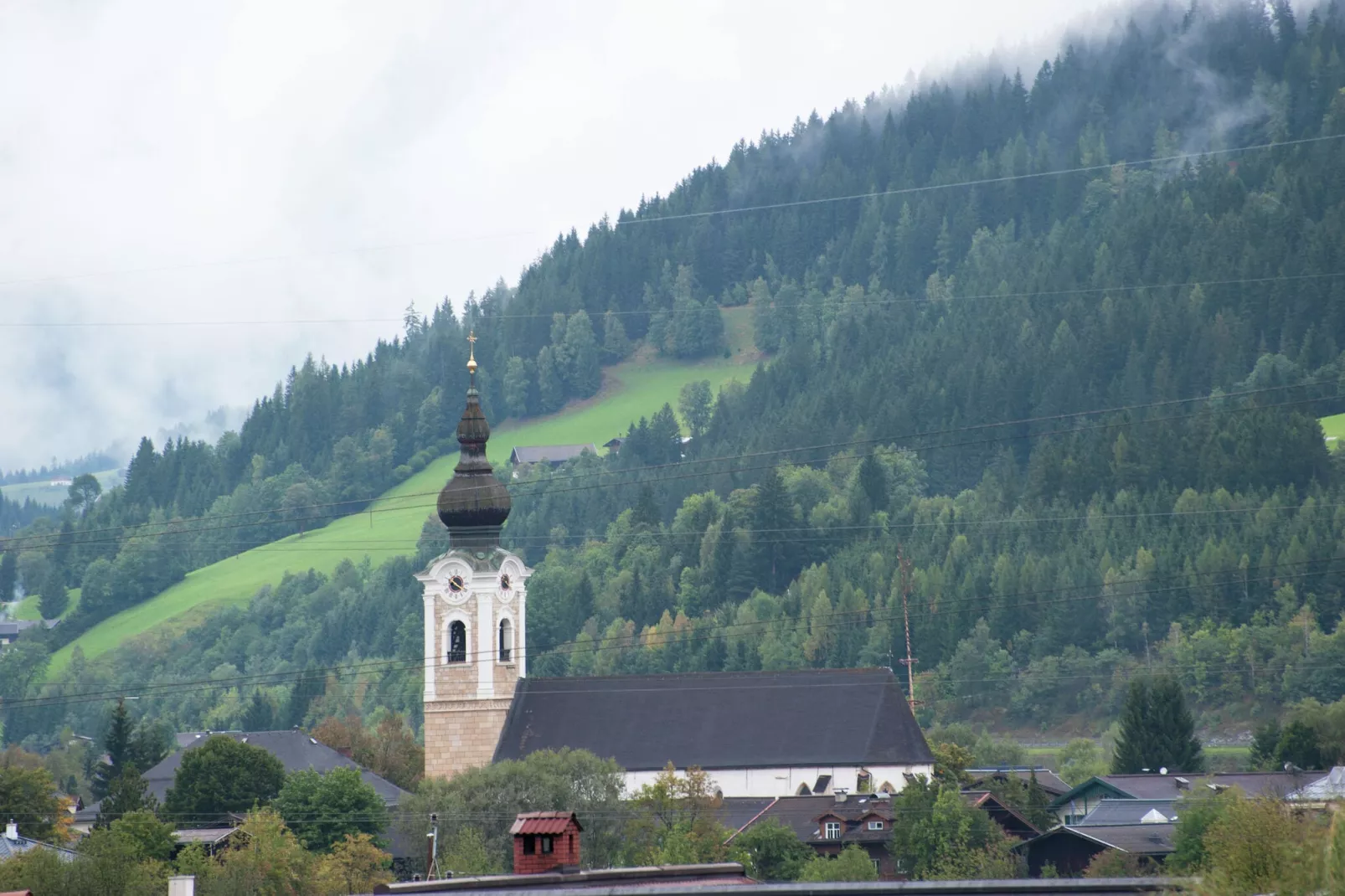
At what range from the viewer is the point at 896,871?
3472 inches

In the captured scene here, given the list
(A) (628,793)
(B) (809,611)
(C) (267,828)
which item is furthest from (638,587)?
(C) (267,828)

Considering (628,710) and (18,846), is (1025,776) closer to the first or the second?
(628,710)

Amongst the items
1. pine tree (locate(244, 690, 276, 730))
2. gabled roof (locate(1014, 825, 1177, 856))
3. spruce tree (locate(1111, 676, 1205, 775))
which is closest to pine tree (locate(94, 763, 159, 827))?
gabled roof (locate(1014, 825, 1177, 856))

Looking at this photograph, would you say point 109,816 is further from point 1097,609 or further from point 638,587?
point 638,587

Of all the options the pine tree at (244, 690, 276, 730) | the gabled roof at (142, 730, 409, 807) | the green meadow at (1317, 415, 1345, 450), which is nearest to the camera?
the gabled roof at (142, 730, 409, 807)

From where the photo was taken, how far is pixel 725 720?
3974 inches

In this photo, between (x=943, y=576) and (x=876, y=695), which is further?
(x=943, y=576)

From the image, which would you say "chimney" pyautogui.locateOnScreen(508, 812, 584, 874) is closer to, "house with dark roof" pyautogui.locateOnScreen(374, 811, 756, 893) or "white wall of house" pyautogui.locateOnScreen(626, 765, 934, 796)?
"house with dark roof" pyautogui.locateOnScreen(374, 811, 756, 893)

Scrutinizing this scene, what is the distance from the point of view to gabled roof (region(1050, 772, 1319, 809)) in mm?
90688

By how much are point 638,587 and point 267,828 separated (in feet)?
319

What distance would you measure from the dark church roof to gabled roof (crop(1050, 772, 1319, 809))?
6.49 metres

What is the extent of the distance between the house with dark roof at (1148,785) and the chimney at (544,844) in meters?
44.7

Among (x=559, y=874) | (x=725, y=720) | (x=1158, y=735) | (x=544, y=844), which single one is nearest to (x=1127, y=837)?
(x=725, y=720)

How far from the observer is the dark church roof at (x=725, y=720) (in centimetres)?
9894
